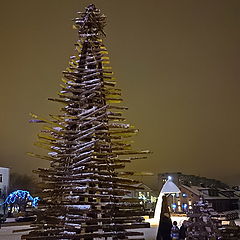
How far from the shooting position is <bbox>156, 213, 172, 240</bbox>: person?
31.4 feet

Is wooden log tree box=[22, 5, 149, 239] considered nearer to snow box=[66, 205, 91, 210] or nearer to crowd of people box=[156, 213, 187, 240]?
snow box=[66, 205, 91, 210]

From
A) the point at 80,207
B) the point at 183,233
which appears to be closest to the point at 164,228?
the point at 183,233

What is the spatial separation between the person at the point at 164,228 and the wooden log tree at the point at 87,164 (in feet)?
13.5

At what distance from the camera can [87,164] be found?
570 cm

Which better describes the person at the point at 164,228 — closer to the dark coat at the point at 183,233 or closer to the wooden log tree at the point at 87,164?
the dark coat at the point at 183,233

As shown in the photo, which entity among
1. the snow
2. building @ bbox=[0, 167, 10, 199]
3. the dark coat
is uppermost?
building @ bbox=[0, 167, 10, 199]

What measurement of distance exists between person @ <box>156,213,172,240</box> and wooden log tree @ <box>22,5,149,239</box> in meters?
4.11

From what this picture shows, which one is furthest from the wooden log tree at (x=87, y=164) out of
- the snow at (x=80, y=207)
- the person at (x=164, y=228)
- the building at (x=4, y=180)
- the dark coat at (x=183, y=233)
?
the building at (x=4, y=180)

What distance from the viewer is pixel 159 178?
61438mm

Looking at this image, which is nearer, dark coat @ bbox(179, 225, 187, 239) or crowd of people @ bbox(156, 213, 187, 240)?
crowd of people @ bbox(156, 213, 187, 240)

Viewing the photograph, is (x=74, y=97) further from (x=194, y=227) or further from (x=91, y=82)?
(x=194, y=227)

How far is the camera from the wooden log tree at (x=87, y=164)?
5.45 meters

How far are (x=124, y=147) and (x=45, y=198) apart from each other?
198 cm

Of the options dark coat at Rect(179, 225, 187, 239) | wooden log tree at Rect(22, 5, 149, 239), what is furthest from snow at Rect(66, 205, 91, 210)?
dark coat at Rect(179, 225, 187, 239)
